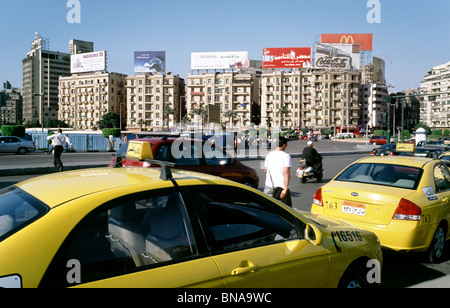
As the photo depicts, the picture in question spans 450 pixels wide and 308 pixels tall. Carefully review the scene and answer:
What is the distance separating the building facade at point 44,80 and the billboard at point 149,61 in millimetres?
62749

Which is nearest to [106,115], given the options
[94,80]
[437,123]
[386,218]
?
[94,80]

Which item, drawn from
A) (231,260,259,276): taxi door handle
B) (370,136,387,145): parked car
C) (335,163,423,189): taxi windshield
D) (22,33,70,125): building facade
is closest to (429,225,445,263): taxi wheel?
(335,163,423,189): taxi windshield

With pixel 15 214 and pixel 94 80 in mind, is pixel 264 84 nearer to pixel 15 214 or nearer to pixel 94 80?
pixel 94 80

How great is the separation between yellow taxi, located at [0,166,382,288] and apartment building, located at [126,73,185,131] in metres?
108

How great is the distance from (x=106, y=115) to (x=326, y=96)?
62309 millimetres

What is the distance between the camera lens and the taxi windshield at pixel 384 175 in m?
5.60

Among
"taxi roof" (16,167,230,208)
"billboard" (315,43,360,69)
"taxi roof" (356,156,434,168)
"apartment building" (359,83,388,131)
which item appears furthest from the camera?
"apartment building" (359,83,388,131)

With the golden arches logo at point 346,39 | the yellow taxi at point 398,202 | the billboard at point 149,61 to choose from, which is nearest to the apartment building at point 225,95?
the billboard at point 149,61

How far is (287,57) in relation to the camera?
10338cm

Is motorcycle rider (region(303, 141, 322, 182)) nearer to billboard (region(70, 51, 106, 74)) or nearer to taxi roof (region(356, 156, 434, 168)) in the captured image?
taxi roof (region(356, 156, 434, 168))

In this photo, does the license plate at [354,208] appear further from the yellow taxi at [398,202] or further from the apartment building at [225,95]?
the apartment building at [225,95]

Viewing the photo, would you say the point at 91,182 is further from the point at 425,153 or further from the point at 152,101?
the point at 152,101

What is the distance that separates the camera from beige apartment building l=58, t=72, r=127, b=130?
381ft

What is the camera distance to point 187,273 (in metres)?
2.36
